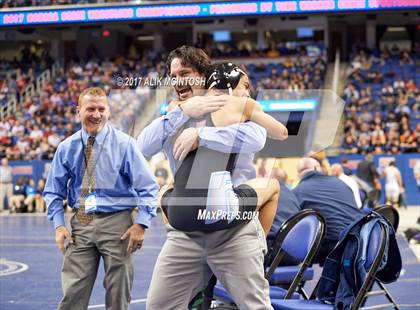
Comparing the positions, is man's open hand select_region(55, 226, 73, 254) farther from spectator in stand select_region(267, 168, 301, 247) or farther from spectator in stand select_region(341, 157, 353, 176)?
spectator in stand select_region(341, 157, 353, 176)

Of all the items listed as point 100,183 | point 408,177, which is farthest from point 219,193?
point 408,177

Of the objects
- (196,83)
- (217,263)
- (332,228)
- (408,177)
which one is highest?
(196,83)

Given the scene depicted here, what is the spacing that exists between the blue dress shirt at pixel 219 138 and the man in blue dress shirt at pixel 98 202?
1.04 metres

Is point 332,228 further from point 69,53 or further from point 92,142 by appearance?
point 69,53

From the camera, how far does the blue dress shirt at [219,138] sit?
12.2ft

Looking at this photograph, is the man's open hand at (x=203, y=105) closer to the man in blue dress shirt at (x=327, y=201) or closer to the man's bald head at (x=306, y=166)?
the man in blue dress shirt at (x=327, y=201)

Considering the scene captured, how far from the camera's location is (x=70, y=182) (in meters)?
5.16

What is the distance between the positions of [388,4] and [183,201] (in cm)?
2883

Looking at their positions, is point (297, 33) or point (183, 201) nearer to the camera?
point (183, 201)

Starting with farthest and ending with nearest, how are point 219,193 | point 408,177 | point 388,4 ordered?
point 388,4 < point 408,177 < point 219,193

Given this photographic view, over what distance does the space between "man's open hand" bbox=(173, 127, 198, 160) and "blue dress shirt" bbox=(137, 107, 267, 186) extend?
27 mm

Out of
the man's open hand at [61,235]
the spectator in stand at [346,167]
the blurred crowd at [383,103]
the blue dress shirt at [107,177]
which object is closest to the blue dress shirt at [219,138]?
the blue dress shirt at [107,177]

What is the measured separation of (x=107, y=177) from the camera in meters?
4.97

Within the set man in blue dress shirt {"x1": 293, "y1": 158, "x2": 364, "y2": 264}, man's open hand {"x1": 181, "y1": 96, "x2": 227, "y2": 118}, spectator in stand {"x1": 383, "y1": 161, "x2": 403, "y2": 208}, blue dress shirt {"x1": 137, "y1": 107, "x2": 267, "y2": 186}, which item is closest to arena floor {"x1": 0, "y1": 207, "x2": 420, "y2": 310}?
man in blue dress shirt {"x1": 293, "y1": 158, "x2": 364, "y2": 264}
